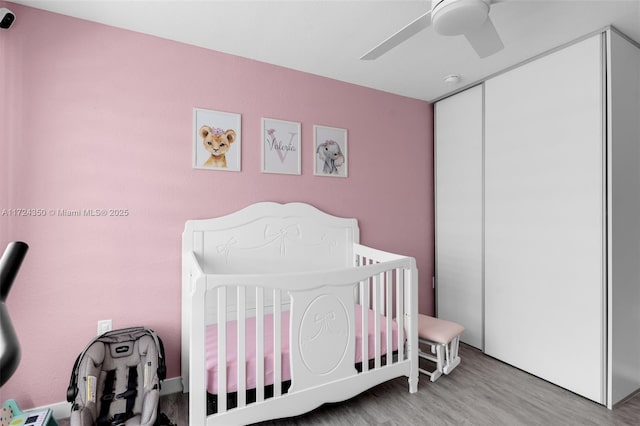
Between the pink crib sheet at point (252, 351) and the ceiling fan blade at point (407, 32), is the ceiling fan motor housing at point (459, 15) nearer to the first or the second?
the ceiling fan blade at point (407, 32)

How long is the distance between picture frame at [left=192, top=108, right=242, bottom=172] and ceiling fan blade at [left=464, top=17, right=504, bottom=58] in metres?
1.54

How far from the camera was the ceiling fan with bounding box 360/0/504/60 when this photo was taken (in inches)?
51.1

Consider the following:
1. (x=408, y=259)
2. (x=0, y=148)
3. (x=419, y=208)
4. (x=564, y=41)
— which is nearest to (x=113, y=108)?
(x=0, y=148)

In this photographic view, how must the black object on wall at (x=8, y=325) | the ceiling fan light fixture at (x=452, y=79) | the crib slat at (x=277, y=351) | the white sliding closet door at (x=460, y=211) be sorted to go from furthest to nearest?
the white sliding closet door at (x=460, y=211)
the ceiling fan light fixture at (x=452, y=79)
the crib slat at (x=277, y=351)
the black object on wall at (x=8, y=325)

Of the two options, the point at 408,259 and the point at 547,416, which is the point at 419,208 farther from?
the point at 547,416

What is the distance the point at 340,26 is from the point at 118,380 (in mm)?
2402

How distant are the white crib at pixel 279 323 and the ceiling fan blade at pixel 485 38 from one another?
1.24m

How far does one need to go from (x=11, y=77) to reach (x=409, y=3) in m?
2.18

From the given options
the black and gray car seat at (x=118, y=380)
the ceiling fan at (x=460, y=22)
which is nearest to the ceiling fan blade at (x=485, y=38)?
the ceiling fan at (x=460, y=22)

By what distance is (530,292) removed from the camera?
2.37 m

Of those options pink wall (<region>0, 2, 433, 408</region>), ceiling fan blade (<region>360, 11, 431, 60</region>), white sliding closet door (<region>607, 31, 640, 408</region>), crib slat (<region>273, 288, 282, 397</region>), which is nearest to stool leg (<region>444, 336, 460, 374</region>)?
white sliding closet door (<region>607, 31, 640, 408</region>)

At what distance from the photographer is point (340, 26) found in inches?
77.4

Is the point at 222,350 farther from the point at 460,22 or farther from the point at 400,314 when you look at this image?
the point at 460,22

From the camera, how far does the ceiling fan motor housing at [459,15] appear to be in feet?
4.22
